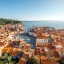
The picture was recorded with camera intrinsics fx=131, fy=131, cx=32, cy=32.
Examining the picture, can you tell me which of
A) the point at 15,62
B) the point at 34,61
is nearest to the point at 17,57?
the point at 15,62

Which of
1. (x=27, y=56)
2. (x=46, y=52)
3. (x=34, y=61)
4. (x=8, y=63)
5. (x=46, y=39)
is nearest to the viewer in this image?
(x=34, y=61)

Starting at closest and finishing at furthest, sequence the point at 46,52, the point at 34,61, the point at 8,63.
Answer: the point at 34,61 → the point at 8,63 → the point at 46,52

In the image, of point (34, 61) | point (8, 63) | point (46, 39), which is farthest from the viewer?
point (46, 39)

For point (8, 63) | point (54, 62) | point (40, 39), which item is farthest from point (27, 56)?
point (40, 39)

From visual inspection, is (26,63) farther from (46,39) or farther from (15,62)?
(46,39)

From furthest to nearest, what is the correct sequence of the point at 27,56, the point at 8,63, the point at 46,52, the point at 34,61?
the point at 46,52 → the point at 27,56 → the point at 8,63 → the point at 34,61

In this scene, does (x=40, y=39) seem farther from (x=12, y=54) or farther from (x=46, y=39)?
(x=12, y=54)

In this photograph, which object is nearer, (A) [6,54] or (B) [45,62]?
(B) [45,62]

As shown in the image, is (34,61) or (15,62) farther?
(15,62)
